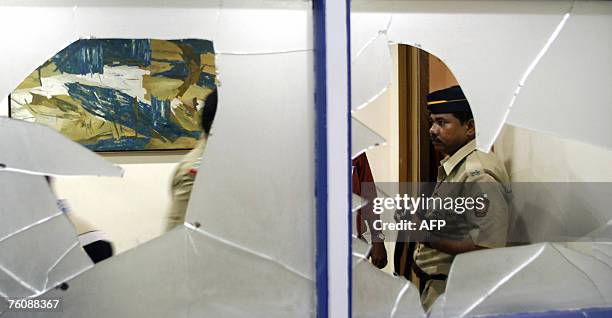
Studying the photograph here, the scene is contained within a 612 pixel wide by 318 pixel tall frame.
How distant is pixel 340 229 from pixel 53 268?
0.80 metres

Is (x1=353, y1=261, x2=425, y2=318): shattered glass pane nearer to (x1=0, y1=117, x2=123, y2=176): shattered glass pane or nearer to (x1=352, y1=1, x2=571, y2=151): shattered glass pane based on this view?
(x1=352, y1=1, x2=571, y2=151): shattered glass pane

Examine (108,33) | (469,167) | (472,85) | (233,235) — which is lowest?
(233,235)

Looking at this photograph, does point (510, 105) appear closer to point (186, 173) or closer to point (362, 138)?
point (362, 138)

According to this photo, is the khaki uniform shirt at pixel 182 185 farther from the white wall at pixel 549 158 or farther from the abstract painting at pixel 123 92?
the white wall at pixel 549 158

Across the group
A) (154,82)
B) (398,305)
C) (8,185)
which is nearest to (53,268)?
(8,185)

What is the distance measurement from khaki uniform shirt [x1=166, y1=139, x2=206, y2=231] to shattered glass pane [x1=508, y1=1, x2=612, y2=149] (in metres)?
0.95

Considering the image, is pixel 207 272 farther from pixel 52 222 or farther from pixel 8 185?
pixel 8 185

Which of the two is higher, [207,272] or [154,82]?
[154,82]

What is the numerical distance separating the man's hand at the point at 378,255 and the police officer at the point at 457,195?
99 mm

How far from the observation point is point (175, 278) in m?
1.56

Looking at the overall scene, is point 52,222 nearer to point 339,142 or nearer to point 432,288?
point 339,142

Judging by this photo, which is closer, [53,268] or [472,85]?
[53,268]

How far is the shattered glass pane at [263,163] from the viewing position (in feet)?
5.13

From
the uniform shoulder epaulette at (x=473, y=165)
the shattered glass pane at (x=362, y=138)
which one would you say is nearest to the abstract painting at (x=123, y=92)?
the shattered glass pane at (x=362, y=138)
